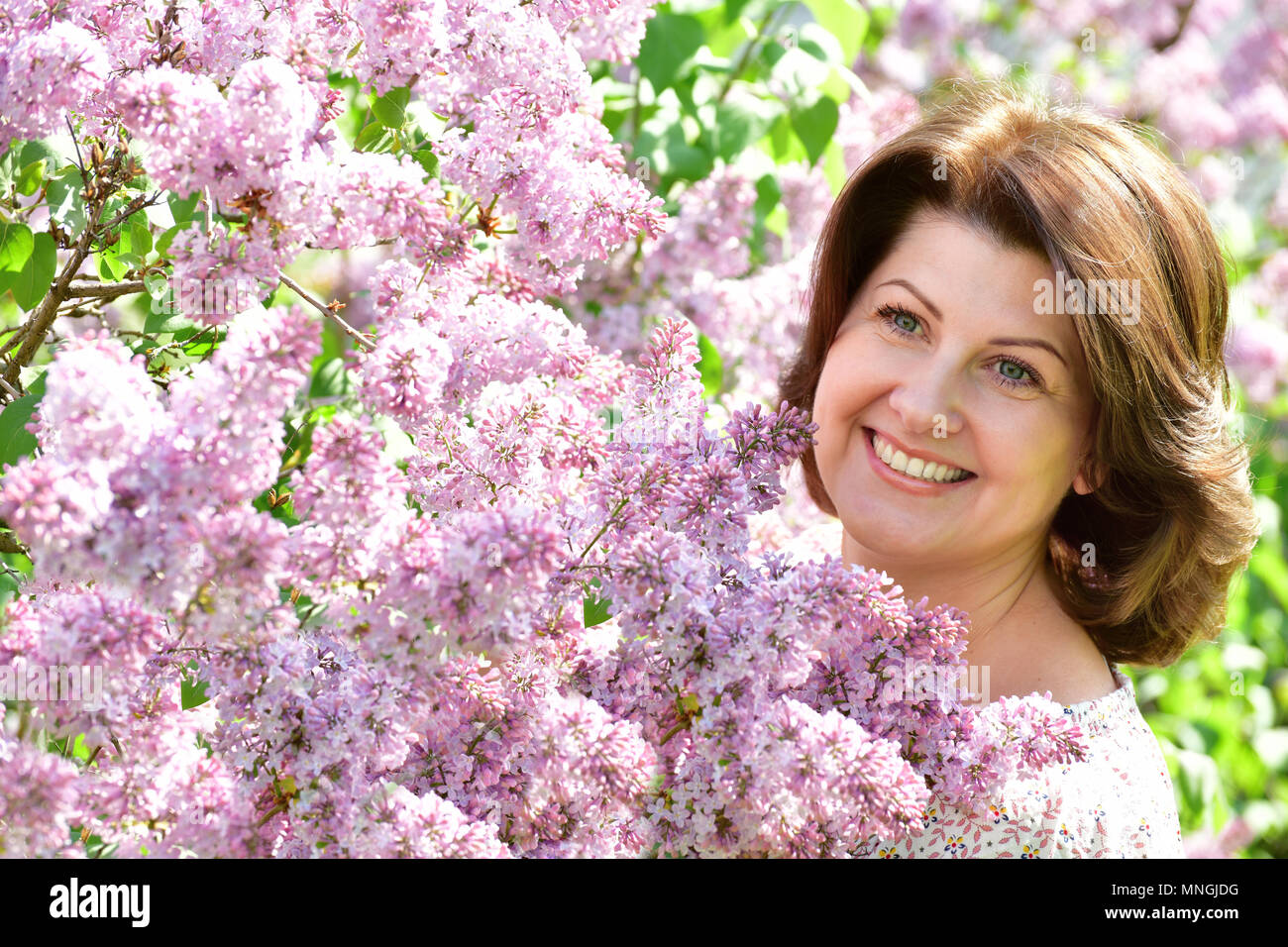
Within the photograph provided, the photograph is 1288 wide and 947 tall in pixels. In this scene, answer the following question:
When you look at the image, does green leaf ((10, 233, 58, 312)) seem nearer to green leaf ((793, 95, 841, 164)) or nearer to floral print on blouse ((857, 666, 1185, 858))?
floral print on blouse ((857, 666, 1185, 858))

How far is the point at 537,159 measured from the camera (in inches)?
57.3

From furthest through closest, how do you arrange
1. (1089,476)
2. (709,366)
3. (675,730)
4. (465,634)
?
(709,366)
(1089,476)
(675,730)
(465,634)

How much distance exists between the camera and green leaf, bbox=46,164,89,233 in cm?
150

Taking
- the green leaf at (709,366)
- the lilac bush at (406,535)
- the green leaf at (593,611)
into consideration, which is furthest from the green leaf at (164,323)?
the green leaf at (709,366)

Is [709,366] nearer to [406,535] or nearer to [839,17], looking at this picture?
[839,17]

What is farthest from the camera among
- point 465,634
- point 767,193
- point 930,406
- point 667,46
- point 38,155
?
point 767,193

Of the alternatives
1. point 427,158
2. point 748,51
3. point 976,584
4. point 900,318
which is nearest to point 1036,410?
point 900,318

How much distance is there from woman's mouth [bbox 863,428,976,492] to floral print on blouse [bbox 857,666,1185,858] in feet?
1.27

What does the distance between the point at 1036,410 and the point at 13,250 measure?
1.31 m

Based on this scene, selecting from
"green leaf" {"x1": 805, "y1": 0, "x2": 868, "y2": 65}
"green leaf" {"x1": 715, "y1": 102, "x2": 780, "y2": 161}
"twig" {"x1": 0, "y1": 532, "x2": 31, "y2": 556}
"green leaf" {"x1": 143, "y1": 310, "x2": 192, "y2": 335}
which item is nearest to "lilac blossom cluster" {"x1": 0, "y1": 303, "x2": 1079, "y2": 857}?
"twig" {"x1": 0, "y1": 532, "x2": 31, "y2": 556}

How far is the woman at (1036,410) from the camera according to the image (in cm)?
166

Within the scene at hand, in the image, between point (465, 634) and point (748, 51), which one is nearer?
point (465, 634)

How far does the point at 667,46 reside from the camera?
2.52m
